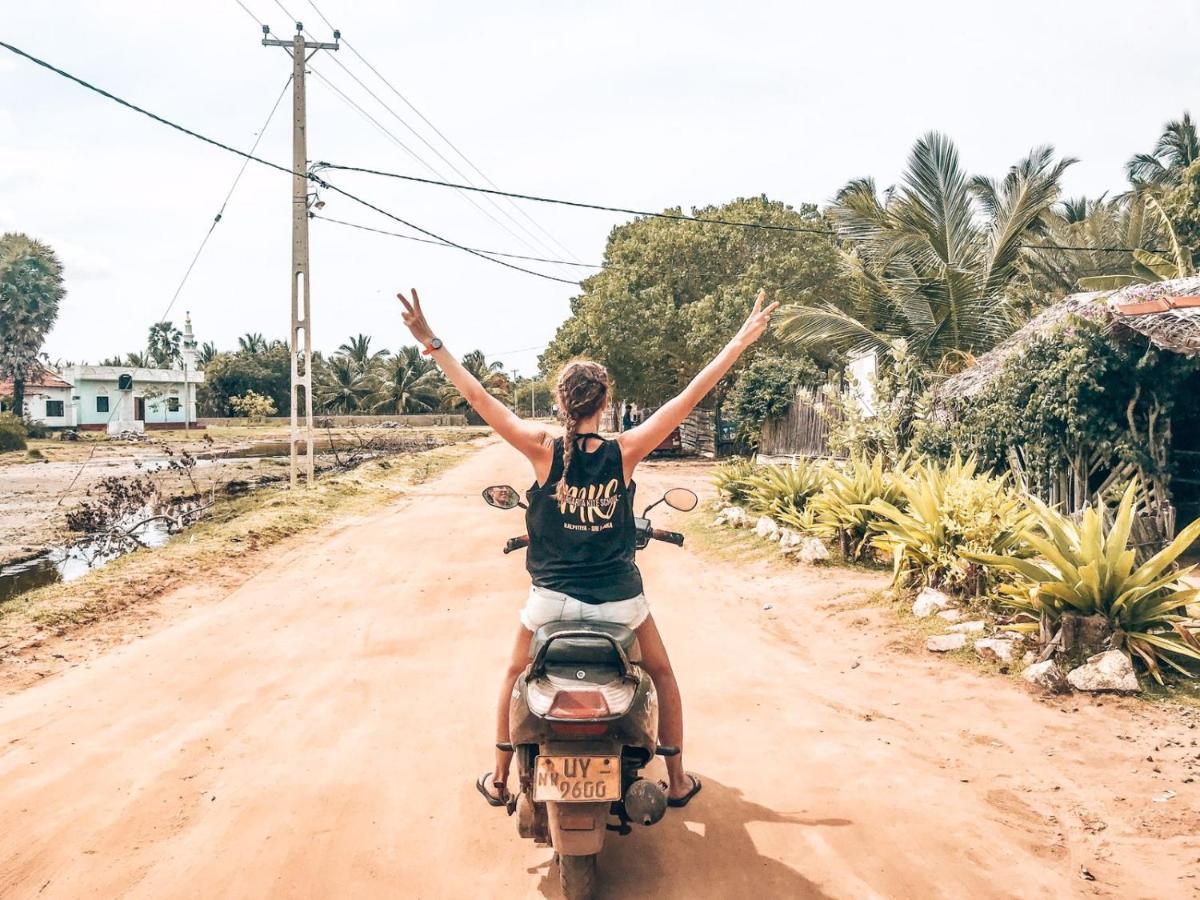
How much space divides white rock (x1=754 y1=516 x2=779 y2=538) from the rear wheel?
26.7 ft

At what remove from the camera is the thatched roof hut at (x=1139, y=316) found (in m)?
8.23

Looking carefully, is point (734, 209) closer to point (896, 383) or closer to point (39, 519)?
point (896, 383)

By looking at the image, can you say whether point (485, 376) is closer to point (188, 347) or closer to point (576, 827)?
point (188, 347)

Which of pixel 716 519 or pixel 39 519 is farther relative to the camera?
pixel 39 519

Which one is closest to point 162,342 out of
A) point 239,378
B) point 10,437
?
point 239,378

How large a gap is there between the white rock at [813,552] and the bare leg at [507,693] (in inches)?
257

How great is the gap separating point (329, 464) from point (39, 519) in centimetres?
1308

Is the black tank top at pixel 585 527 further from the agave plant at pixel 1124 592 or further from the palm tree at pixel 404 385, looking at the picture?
the palm tree at pixel 404 385

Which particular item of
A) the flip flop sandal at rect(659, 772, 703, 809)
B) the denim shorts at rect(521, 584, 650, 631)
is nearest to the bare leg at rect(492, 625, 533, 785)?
the denim shorts at rect(521, 584, 650, 631)

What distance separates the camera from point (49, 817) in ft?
12.8

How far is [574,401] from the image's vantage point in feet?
11.0

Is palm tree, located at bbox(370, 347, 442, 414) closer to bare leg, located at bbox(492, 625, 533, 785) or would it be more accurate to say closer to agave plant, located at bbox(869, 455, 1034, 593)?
agave plant, located at bbox(869, 455, 1034, 593)

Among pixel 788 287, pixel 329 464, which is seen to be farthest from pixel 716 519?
pixel 329 464

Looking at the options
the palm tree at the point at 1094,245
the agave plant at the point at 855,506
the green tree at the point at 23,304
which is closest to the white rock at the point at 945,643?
the agave plant at the point at 855,506
